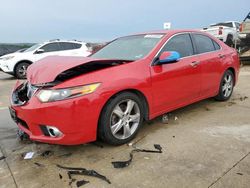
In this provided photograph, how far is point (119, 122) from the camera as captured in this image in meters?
3.70

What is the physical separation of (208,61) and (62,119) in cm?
293

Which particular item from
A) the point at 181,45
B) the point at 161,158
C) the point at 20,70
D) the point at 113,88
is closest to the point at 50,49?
the point at 20,70

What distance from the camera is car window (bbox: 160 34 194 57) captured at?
14.6ft

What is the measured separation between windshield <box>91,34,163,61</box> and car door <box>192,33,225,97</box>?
900 millimetres

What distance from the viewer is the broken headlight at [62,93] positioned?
10.6 feet

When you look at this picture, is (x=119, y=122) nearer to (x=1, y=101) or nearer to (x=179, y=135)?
(x=179, y=135)

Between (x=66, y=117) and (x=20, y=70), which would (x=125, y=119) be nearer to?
(x=66, y=117)

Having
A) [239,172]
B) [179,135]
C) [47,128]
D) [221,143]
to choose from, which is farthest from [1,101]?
[239,172]

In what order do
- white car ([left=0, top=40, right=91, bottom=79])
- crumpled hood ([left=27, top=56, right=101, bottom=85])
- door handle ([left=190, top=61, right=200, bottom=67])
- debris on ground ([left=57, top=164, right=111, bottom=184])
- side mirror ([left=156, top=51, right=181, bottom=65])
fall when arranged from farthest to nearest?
white car ([left=0, top=40, right=91, bottom=79]) < door handle ([left=190, top=61, right=200, bottom=67]) < side mirror ([left=156, top=51, right=181, bottom=65]) < crumpled hood ([left=27, top=56, right=101, bottom=85]) < debris on ground ([left=57, top=164, right=111, bottom=184])

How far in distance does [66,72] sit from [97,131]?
81 centimetres

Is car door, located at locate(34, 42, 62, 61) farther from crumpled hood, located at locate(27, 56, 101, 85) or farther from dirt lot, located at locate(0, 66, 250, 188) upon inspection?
A: crumpled hood, located at locate(27, 56, 101, 85)

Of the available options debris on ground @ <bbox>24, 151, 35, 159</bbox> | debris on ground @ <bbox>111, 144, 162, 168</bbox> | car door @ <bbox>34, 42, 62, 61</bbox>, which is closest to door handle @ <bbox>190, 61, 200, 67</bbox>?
debris on ground @ <bbox>111, 144, 162, 168</bbox>

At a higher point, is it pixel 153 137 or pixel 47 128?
pixel 47 128

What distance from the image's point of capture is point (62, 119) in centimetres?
321
